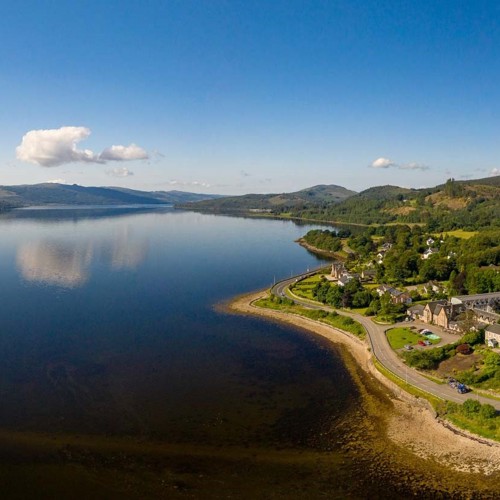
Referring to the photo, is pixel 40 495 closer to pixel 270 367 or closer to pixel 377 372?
pixel 270 367

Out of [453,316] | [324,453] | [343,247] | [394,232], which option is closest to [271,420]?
[324,453]

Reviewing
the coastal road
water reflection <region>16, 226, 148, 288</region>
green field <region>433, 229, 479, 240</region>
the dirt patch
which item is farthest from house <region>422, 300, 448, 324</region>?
green field <region>433, 229, 479, 240</region>

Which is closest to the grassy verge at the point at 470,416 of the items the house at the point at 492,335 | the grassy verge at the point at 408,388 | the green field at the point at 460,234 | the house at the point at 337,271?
the grassy verge at the point at 408,388

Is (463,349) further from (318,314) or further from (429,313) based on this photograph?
(318,314)

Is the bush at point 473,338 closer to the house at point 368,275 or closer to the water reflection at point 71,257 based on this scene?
the house at point 368,275

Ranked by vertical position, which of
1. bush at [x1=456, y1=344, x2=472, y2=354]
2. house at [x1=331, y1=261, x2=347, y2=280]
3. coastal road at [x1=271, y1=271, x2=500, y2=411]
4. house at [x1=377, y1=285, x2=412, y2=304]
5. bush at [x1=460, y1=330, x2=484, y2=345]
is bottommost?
coastal road at [x1=271, y1=271, x2=500, y2=411]

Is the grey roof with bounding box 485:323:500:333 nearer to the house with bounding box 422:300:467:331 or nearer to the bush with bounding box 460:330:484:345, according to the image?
the bush with bounding box 460:330:484:345
